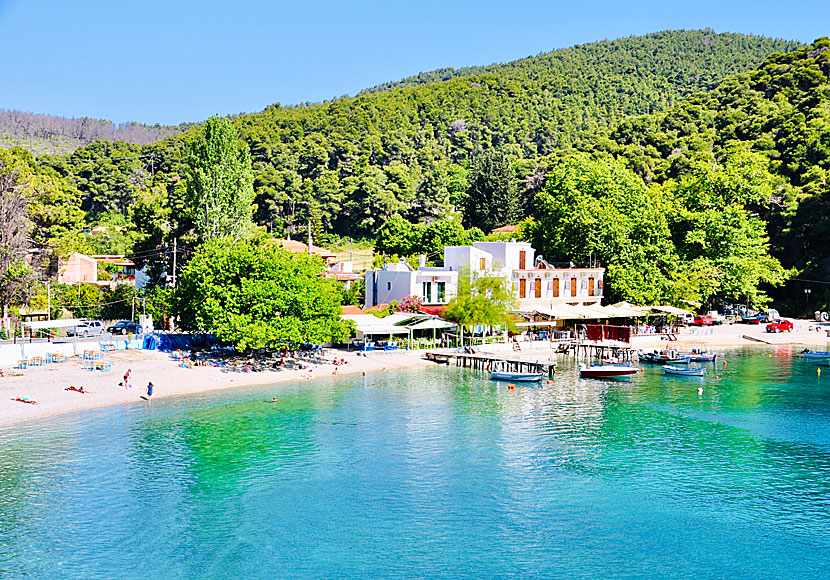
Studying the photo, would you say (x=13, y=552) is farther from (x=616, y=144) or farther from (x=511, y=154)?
(x=511, y=154)

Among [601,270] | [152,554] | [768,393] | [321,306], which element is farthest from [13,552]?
[601,270]

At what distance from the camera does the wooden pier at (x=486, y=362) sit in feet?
202

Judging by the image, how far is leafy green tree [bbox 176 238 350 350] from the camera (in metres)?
56.2

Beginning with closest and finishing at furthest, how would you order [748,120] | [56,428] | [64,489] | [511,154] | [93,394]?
[64,489] → [56,428] → [93,394] → [748,120] → [511,154]

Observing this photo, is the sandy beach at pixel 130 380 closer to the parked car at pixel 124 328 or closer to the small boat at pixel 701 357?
the parked car at pixel 124 328

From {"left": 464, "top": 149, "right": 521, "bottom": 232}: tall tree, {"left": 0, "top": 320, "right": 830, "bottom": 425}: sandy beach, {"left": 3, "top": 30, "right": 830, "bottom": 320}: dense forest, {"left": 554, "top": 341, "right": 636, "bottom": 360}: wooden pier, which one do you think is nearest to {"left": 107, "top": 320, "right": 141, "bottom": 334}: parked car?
{"left": 3, "top": 30, "right": 830, "bottom": 320}: dense forest

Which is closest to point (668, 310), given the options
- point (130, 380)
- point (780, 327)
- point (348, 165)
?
point (780, 327)

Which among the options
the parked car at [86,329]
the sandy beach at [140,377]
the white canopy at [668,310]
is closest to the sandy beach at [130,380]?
the sandy beach at [140,377]

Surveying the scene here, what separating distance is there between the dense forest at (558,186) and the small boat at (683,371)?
23.1 m

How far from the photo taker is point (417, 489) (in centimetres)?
3341

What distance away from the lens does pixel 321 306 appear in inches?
2313

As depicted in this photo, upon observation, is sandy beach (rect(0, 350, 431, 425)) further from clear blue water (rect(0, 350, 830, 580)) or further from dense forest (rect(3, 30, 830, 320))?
dense forest (rect(3, 30, 830, 320))

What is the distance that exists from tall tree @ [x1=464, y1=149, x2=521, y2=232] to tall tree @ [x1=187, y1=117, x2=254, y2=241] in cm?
5755

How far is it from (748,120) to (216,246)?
Answer: 9933 cm
